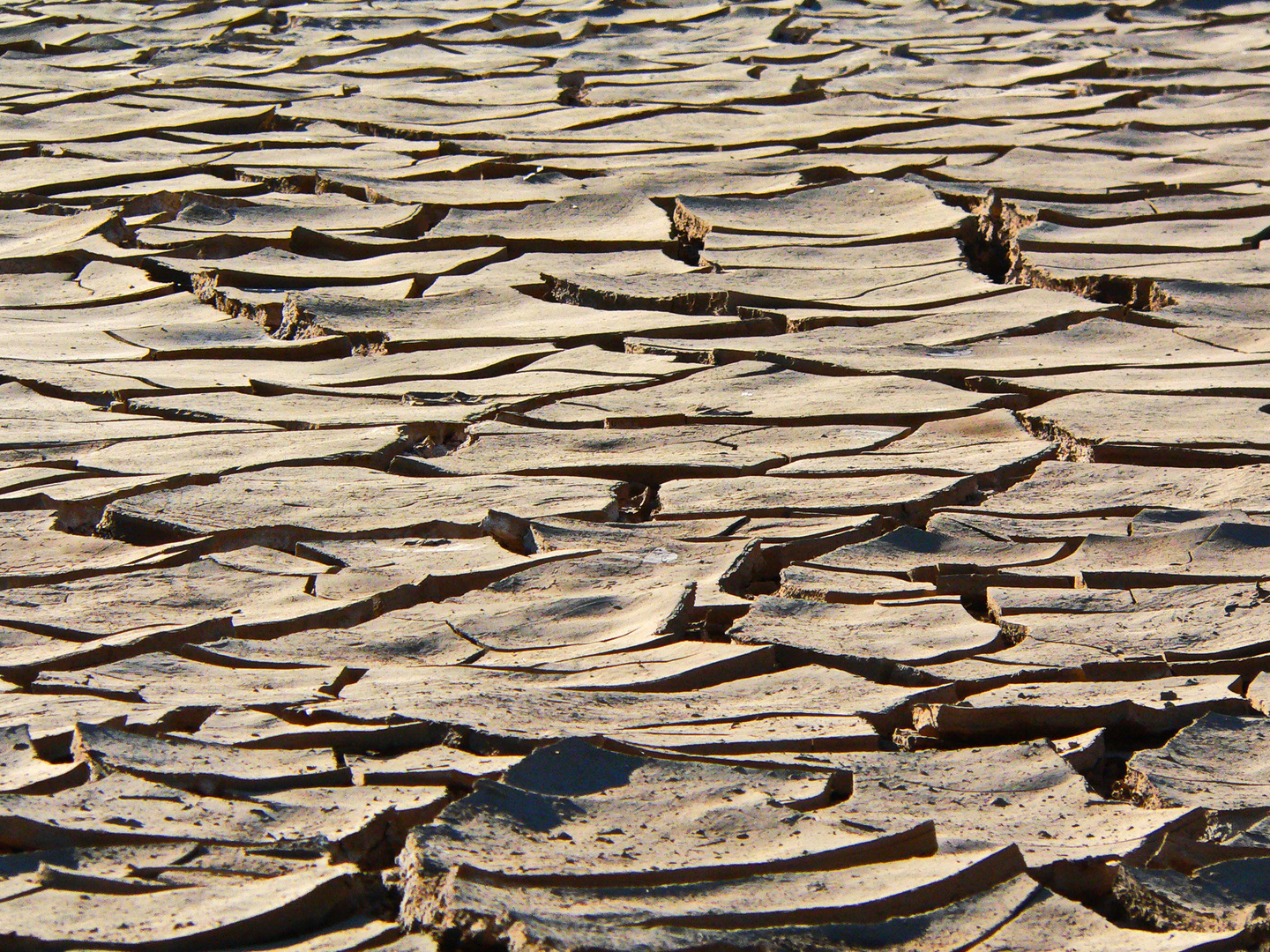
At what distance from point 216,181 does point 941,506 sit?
92.0 inches

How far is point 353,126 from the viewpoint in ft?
14.0

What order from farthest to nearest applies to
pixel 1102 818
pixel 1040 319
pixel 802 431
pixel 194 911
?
1. pixel 1040 319
2. pixel 802 431
3. pixel 1102 818
4. pixel 194 911

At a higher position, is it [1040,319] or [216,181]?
[216,181]

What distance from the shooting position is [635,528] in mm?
Result: 1979

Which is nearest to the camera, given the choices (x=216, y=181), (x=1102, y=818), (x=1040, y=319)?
(x=1102, y=818)

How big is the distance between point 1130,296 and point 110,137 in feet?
9.16

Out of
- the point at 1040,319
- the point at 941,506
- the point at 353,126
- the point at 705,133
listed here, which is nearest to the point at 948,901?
the point at 941,506

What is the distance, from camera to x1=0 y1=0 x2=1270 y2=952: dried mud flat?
3.96 ft

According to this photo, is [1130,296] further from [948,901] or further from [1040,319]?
[948,901]

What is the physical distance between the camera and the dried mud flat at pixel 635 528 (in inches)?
47.5

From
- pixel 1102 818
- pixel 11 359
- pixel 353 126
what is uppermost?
pixel 353 126

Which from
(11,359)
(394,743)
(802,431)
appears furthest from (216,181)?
(394,743)

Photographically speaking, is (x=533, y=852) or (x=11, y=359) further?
(x=11, y=359)

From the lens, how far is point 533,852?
121 cm
